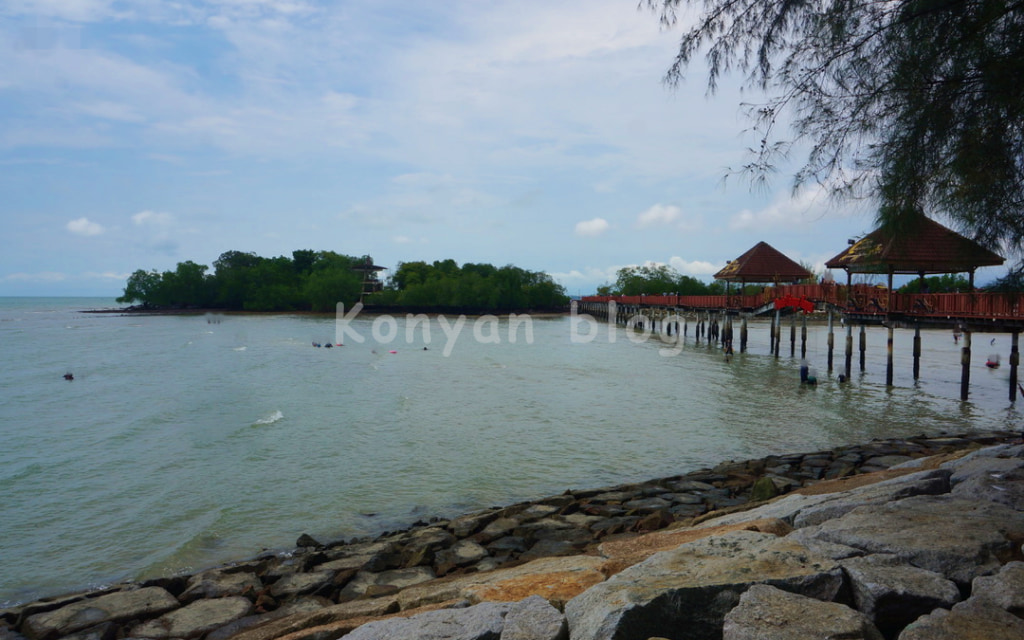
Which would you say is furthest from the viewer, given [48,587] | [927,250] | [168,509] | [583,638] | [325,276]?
[325,276]

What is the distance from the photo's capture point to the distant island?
88375 mm

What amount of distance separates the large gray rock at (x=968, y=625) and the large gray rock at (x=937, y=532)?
0.58m

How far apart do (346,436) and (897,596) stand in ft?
38.5

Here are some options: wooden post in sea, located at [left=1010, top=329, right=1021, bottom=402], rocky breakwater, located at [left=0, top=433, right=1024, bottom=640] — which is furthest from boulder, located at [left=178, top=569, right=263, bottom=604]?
wooden post in sea, located at [left=1010, top=329, right=1021, bottom=402]

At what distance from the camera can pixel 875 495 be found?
4855 millimetres

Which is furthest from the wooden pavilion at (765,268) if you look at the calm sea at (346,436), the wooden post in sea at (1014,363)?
the wooden post in sea at (1014,363)

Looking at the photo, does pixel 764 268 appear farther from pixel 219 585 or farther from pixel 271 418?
pixel 219 585

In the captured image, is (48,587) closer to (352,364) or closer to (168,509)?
(168,509)

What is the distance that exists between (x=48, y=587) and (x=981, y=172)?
921cm

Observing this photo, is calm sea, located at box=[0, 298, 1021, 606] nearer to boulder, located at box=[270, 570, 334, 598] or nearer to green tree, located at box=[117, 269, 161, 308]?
boulder, located at box=[270, 570, 334, 598]

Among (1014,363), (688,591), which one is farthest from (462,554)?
(1014,363)

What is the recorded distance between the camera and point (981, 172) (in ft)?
16.8

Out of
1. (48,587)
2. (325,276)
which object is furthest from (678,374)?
(325,276)

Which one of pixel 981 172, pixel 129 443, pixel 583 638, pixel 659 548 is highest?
pixel 981 172
